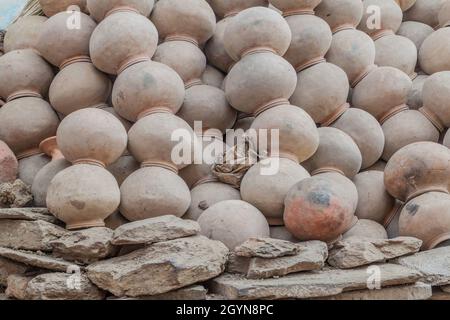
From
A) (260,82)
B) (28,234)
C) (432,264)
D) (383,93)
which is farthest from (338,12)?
(28,234)

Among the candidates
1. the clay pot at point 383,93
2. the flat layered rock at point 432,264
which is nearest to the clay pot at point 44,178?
the flat layered rock at point 432,264

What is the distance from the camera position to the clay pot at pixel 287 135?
314 centimetres

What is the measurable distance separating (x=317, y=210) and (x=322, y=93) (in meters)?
1.00

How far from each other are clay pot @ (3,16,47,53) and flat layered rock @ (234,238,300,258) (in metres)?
2.05

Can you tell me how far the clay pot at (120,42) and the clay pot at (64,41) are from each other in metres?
0.13

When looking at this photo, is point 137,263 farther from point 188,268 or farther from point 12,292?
point 12,292

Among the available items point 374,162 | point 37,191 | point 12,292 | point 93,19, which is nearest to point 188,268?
point 12,292

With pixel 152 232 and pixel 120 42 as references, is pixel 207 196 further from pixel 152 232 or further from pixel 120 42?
pixel 120 42

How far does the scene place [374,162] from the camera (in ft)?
11.8

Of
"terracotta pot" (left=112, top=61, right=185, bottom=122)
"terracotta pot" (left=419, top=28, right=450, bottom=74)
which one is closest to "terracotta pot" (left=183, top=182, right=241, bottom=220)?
"terracotta pot" (left=112, top=61, right=185, bottom=122)

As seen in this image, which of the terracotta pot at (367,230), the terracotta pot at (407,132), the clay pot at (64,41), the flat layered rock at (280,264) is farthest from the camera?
the terracotta pot at (407,132)

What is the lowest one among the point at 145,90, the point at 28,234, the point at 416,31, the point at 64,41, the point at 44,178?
the point at 28,234

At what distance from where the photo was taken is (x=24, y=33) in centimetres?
383

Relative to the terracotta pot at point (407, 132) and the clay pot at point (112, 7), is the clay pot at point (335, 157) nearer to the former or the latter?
the terracotta pot at point (407, 132)
